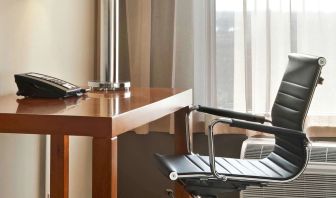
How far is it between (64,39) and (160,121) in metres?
0.85

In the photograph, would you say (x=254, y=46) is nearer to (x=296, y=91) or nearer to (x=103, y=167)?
(x=296, y=91)

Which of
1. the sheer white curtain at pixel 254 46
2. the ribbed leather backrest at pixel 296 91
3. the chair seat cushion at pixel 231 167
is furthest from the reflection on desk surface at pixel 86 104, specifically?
the sheer white curtain at pixel 254 46

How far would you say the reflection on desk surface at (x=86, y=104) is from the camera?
1606 millimetres

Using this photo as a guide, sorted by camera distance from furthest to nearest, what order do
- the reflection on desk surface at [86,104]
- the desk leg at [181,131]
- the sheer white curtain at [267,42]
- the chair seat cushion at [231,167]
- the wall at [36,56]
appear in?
the sheer white curtain at [267,42] < the desk leg at [181,131] < the chair seat cushion at [231,167] < the wall at [36,56] < the reflection on desk surface at [86,104]

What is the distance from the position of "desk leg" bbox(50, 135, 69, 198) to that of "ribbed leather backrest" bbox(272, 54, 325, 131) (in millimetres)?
960

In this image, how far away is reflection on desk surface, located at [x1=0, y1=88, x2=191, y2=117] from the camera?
5.27 ft

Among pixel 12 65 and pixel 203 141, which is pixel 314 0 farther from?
pixel 12 65

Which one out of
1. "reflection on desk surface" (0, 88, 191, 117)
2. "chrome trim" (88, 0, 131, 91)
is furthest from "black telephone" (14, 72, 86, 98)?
"chrome trim" (88, 0, 131, 91)

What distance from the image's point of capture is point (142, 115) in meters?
1.81

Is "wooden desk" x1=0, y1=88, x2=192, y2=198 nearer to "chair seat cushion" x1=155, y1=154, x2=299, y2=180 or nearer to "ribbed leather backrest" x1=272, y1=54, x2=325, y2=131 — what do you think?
"chair seat cushion" x1=155, y1=154, x2=299, y2=180

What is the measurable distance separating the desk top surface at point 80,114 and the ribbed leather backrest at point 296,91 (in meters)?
0.58

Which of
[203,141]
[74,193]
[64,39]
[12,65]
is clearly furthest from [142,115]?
[203,141]

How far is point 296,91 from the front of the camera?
2.37 metres

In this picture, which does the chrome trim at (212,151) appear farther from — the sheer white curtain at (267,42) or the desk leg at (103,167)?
the sheer white curtain at (267,42)
